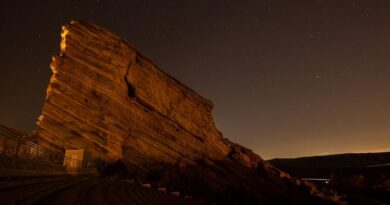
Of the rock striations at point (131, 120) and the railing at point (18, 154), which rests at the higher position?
the rock striations at point (131, 120)

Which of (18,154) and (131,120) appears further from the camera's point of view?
(131,120)

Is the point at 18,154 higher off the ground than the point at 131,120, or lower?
lower

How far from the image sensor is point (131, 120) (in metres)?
37.0

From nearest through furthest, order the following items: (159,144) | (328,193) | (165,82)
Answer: (159,144) < (165,82) < (328,193)

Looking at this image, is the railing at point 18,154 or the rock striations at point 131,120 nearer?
the railing at point 18,154

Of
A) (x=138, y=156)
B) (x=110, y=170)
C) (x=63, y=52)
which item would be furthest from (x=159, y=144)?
(x=63, y=52)

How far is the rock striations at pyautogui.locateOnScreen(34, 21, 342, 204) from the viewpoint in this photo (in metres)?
32.8

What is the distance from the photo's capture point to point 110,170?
30781 millimetres

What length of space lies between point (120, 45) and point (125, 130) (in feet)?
36.2

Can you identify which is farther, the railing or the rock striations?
the rock striations

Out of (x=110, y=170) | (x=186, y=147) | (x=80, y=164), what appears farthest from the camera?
(x=186, y=147)

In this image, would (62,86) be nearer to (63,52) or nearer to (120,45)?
(63,52)

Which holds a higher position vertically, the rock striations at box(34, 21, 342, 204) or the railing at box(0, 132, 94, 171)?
the rock striations at box(34, 21, 342, 204)

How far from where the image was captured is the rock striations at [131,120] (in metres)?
32.8
